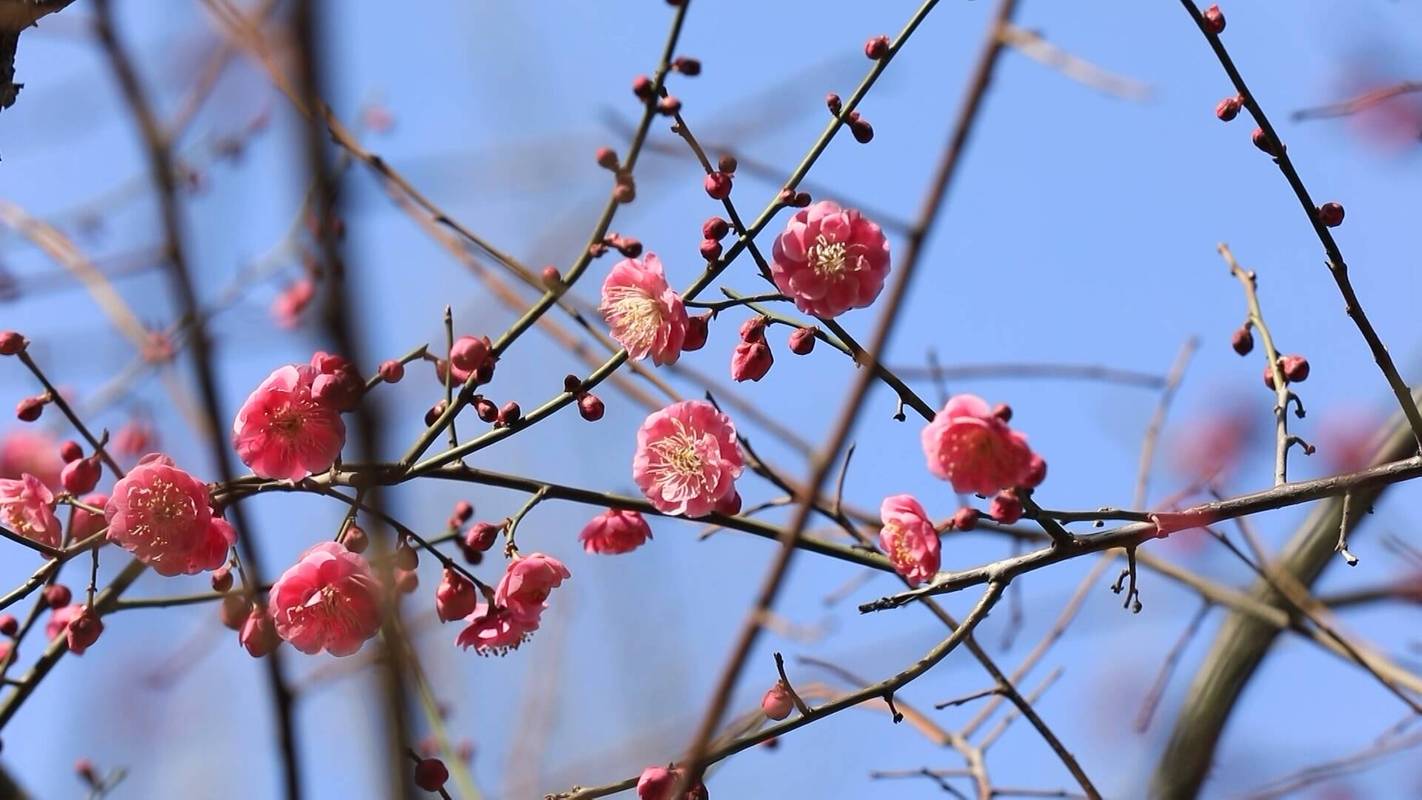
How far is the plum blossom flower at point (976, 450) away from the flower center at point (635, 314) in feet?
1.47

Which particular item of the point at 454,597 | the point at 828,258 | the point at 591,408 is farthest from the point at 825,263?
the point at 454,597

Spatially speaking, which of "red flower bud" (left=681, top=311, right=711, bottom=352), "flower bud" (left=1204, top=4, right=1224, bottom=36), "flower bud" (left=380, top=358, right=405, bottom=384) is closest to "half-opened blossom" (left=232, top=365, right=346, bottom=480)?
"flower bud" (left=380, top=358, right=405, bottom=384)

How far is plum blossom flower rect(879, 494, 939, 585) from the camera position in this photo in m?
1.69

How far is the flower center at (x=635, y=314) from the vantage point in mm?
1808

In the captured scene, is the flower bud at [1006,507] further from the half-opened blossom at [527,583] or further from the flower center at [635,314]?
the half-opened blossom at [527,583]

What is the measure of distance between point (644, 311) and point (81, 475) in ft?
2.78

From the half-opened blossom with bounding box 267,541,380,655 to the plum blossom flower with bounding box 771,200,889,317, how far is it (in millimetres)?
683

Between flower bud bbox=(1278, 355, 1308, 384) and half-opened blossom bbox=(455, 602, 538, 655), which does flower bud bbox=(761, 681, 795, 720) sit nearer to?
half-opened blossom bbox=(455, 602, 538, 655)

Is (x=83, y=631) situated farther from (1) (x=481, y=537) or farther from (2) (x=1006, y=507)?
(2) (x=1006, y=507)

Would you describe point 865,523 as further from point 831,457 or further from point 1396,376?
point 831,457

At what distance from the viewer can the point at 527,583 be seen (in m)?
1.81

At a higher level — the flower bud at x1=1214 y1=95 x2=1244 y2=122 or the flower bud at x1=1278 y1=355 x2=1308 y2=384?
the flower bud at x1=1214 y1=95 x2=1244 y2=122

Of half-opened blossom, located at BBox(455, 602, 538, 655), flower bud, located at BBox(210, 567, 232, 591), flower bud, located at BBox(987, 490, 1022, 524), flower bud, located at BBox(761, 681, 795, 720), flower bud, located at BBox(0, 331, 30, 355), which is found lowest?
flower bud, located at BBox(761, 681, 795, 720)

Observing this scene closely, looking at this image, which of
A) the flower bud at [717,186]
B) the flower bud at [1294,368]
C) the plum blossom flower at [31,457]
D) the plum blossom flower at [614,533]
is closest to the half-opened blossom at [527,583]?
the plum blossom flower at [614,533]
